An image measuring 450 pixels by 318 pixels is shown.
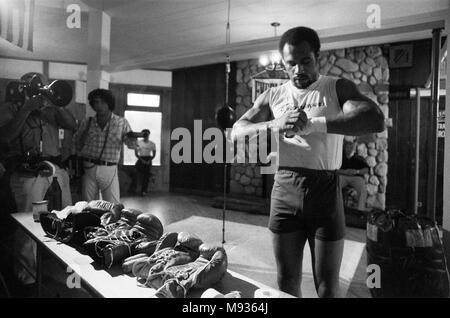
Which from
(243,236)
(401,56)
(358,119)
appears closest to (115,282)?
(358,119)

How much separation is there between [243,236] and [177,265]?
2.81m

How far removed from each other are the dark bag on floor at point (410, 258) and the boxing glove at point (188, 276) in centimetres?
60

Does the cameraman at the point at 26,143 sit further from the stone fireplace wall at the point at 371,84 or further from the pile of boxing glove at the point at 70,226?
the stone fireplace wall at the point at 371,84

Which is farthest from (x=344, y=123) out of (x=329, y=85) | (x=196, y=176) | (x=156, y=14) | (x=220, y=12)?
(x=196, y=176)

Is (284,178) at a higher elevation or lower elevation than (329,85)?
lower

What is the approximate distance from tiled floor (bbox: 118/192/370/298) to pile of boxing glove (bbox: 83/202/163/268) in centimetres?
129

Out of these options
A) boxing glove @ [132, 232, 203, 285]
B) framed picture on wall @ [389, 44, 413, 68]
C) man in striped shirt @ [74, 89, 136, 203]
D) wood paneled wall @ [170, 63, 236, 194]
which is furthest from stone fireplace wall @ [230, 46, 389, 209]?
boxing glove @ [132, 232, 203, 285]

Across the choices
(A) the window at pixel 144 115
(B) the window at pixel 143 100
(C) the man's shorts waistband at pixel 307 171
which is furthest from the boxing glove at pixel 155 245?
(B) the window at pixel 143 100

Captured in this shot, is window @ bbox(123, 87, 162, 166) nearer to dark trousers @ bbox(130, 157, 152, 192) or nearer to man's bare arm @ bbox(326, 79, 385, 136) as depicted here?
dark trousers @ bbox(130, 157, 152, 192)

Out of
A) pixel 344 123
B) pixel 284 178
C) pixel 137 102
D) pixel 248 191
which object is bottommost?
pixel 248 191

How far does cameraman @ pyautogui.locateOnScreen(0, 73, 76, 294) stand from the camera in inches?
90.4

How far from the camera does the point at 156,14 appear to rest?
388 cm
